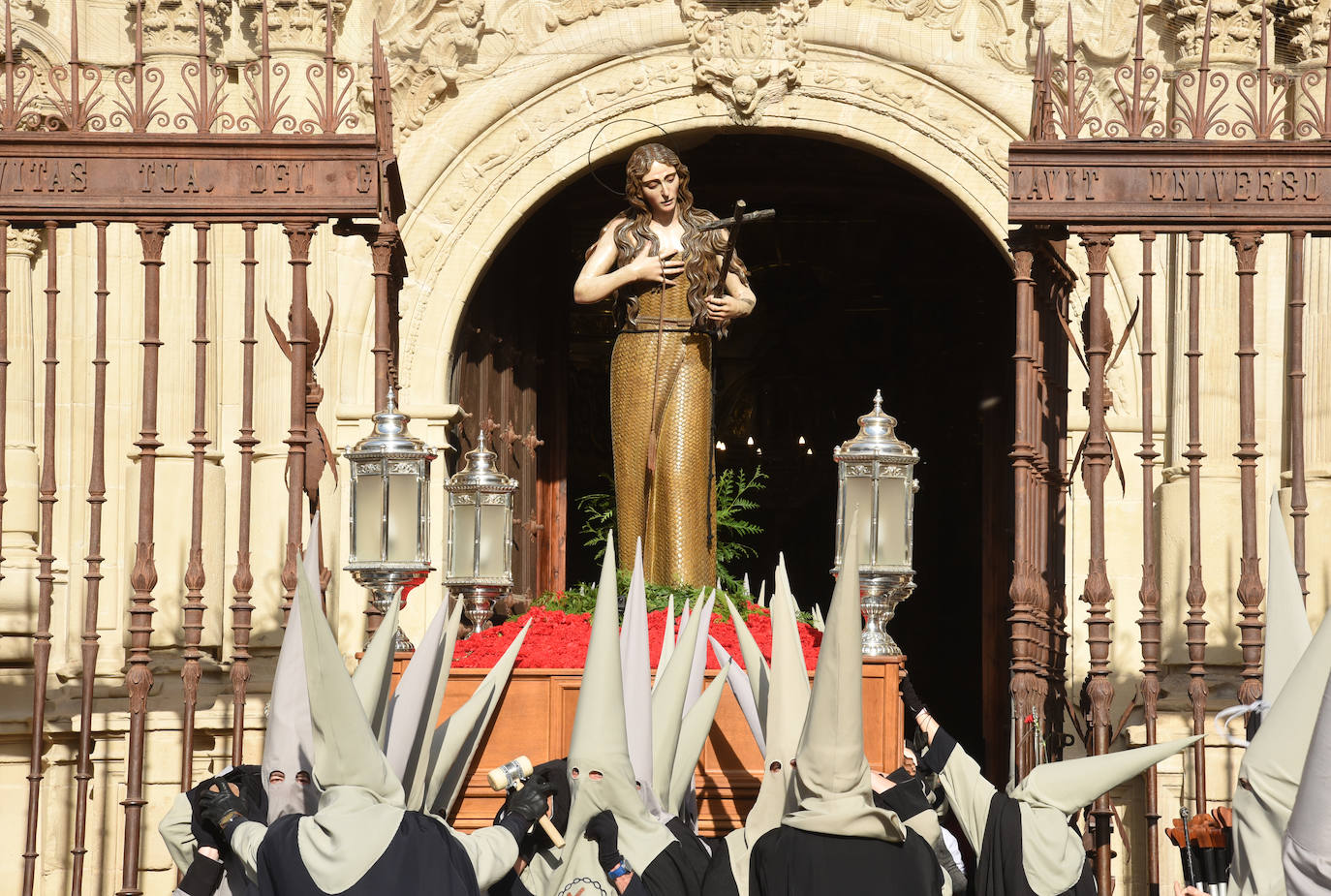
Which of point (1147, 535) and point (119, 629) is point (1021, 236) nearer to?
point (1147, 535)

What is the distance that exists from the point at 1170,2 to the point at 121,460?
19.2 ft

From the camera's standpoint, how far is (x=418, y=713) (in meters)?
5.36

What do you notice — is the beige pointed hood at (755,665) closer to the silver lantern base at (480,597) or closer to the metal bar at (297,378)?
the silver lantern base at (480,597)

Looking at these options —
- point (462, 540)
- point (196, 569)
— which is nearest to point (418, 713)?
point (196, 569)

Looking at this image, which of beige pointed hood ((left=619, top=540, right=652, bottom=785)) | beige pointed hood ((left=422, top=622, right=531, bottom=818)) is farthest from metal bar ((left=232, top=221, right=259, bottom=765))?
beige pointed hood ((left=619, top=540, right=652, bottom=785))

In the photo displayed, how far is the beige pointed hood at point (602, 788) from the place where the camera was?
4883mm

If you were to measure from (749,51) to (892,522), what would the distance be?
404 cm

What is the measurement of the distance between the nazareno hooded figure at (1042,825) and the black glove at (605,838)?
3.44 feet

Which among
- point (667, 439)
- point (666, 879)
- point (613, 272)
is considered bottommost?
point (666, 879)

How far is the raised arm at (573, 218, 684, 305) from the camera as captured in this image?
23.2ft

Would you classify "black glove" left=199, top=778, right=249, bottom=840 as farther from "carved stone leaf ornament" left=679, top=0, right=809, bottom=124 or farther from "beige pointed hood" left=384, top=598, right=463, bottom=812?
"carved stone leaf ornament" left=679, top=0, right=809, bottom=124

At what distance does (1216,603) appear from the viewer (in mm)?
9172

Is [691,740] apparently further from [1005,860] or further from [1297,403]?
[1297,403]

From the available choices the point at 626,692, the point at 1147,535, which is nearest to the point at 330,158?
the point at 626,692
